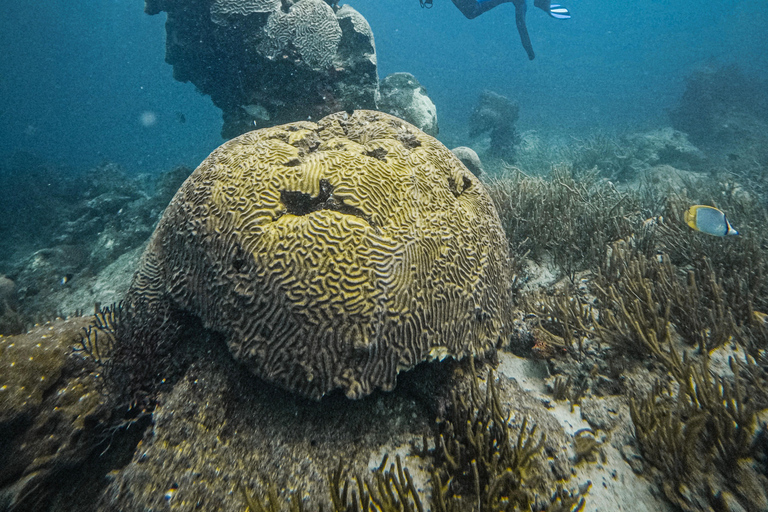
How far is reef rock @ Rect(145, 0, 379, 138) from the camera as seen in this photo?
7449mm

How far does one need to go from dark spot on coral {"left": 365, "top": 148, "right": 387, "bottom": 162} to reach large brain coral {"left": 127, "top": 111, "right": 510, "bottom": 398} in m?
0.03

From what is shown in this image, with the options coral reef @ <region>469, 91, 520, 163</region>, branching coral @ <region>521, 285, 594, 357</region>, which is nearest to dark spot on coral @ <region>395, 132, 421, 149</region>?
branching coral @ <region>521, 285, 594, 357</region>

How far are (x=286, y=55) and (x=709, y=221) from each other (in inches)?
325

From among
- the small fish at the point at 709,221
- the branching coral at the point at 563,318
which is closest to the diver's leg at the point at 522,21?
the small fish at the point at 709,221

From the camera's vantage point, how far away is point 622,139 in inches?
651

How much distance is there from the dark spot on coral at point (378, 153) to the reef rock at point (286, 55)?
196 inches

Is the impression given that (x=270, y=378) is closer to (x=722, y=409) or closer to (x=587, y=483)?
(x=587, y=483)

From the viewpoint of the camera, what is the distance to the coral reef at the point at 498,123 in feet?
55.8

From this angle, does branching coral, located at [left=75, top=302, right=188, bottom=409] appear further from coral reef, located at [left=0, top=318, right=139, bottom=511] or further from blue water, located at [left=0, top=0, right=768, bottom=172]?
blue water, located at [left=0, top=0, right=768, bottom=172]

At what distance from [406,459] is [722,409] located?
229 cm

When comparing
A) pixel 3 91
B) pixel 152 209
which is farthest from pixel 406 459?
pixel 3 91

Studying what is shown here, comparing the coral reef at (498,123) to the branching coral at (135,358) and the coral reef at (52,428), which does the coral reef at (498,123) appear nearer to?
the branching coral at (135,358)

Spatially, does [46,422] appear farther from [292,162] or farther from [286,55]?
[286,55]

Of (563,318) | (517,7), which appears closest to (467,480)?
(563,318)
